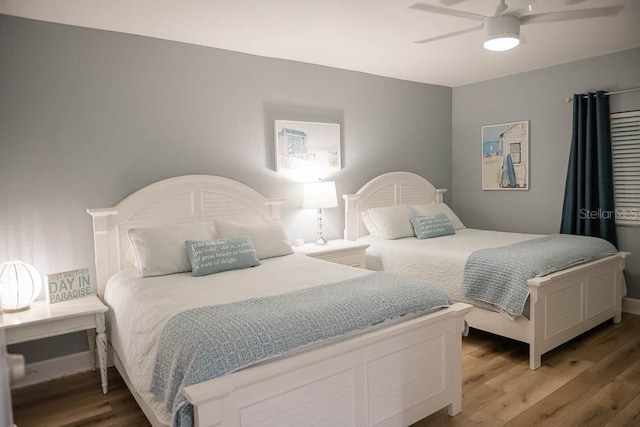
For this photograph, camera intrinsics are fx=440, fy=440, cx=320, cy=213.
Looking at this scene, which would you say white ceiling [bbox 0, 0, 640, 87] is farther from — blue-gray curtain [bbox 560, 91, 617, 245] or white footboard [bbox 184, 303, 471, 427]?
white footboard [bbox 184, 303, 471, 427]

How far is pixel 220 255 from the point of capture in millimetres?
2889

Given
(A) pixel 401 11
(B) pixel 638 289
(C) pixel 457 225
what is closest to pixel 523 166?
(C) pixel 457 225

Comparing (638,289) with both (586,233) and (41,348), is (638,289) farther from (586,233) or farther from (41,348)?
(41,348)

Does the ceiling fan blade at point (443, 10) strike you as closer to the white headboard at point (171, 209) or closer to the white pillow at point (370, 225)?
the white headboard at point (171, 209)

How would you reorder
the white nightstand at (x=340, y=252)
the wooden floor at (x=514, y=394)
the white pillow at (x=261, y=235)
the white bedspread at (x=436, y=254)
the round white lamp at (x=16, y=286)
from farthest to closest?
the white nightstand at (x=340, y=252) → the white bedspread at (x=436, y=254) → the white pillow at (x=261, y=235) → the round white lamp at (x=16, y=286) → the wooden floor at (x=514, y=394)

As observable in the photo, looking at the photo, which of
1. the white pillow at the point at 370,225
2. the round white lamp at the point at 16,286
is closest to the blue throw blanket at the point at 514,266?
the white pillow at the point at 370,225

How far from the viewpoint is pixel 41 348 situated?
9.59ft

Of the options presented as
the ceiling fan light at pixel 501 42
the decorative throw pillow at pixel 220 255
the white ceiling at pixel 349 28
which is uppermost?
the white ceiling at pixel 349 28

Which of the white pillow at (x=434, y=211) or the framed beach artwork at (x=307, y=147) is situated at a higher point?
the framed beach artwork at (x=307, y=147)

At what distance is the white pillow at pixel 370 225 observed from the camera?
14.3ft

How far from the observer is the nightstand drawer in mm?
3761

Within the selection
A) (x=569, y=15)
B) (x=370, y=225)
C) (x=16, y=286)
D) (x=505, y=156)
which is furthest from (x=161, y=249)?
(x=505, y=156)

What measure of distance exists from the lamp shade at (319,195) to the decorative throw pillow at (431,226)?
0.85 metres

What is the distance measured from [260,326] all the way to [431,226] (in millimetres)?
2782
